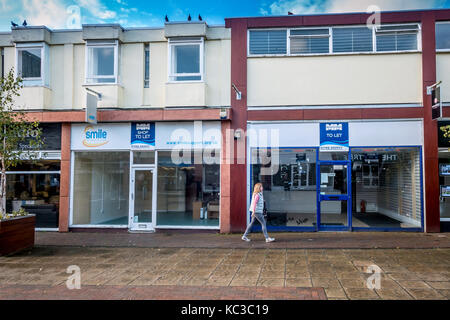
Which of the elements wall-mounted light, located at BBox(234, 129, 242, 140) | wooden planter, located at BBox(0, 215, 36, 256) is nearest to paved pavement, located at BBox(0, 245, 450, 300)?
wooden planter, located at BBox(0, 215, 36, 256)

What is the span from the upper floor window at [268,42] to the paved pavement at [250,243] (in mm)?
5940

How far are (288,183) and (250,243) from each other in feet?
9.26

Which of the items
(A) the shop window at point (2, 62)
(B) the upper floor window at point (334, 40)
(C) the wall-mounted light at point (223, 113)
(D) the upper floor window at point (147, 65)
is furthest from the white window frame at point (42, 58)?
(B) the upper floor window at point (334, 40)

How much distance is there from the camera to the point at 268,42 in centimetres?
1180

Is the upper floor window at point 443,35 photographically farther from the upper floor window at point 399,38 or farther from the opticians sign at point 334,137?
the opticians sign at point 334,137

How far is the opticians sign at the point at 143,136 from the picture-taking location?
1197 cm

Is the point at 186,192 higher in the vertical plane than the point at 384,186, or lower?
lower

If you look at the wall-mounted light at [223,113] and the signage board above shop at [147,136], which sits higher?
the wall-mounted light at [223,113]

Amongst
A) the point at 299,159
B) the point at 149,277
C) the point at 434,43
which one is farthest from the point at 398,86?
the point at 149,277

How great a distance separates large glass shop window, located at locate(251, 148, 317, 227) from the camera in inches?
453

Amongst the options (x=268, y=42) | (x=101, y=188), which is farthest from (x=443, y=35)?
(x=101, y=188)

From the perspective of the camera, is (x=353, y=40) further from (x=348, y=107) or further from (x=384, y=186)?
(x=384, y=186)

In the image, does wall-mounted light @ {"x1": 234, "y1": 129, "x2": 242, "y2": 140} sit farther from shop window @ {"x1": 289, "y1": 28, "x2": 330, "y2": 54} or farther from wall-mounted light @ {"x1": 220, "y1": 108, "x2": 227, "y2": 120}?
shop window @ {"x1": 289, "y1": 28, "x2": 330, "y2": 54}

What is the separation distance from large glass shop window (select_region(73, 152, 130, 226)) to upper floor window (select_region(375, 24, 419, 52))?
30.0 ft
